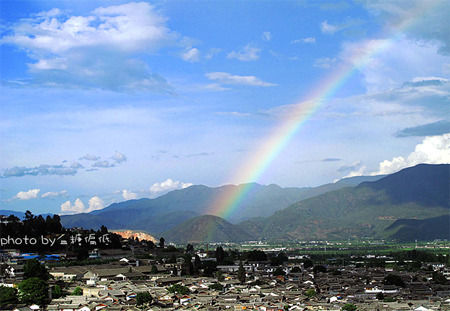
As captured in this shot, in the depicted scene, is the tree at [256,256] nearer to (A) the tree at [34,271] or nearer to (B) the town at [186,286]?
(B) the town at [186,286]

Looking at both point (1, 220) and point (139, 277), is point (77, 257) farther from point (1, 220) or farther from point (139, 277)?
point (1, 220)

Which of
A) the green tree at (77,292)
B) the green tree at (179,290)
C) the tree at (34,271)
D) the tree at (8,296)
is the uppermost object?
the tree at (34,271)

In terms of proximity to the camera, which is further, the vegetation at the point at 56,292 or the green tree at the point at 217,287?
the green tree at the point at 217,287

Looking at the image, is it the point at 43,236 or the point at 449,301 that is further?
the point at 43,236

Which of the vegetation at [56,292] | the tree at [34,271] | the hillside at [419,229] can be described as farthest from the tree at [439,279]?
the hillside at [419,229]

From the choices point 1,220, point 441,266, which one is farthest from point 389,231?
point 1,220

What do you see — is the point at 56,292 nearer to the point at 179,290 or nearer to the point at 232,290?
the point at 179,290

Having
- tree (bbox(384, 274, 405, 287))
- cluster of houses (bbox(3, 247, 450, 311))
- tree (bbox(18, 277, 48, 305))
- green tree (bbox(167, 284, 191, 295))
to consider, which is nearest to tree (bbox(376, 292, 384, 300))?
cluster of houses (bbox(3, 247, 450, 311))
